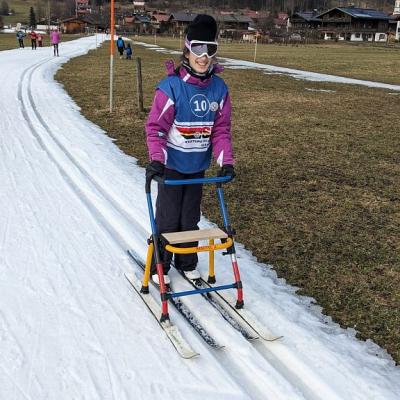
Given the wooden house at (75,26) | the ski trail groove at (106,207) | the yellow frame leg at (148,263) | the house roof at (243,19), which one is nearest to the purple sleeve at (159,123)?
the yellow frame leg at (148,263)

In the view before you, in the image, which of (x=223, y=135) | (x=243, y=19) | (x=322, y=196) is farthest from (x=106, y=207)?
(x=243, y=19)

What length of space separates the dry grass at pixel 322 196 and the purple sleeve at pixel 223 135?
137 cm

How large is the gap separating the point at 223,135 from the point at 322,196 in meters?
3.19

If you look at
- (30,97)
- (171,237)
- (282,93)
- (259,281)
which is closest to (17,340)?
(171,237)

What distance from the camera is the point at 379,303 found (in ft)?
12.7

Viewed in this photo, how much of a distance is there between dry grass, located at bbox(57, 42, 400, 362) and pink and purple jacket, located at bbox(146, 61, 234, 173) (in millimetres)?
1460

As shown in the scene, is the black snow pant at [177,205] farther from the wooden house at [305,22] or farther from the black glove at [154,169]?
the wooden house at [305,22]

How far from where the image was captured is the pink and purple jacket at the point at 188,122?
130 inches

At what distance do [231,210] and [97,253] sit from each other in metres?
1.88

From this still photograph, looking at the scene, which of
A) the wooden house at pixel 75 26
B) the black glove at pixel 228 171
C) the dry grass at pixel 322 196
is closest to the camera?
the black glove at pixel 228 171

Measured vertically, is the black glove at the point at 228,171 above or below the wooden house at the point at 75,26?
below

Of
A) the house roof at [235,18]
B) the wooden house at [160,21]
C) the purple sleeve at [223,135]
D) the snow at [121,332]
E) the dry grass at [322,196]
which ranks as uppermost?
the house roof at [235,18]

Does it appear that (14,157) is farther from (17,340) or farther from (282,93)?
(282,93)

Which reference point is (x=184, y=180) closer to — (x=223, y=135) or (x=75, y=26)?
(x=223, y=135)
